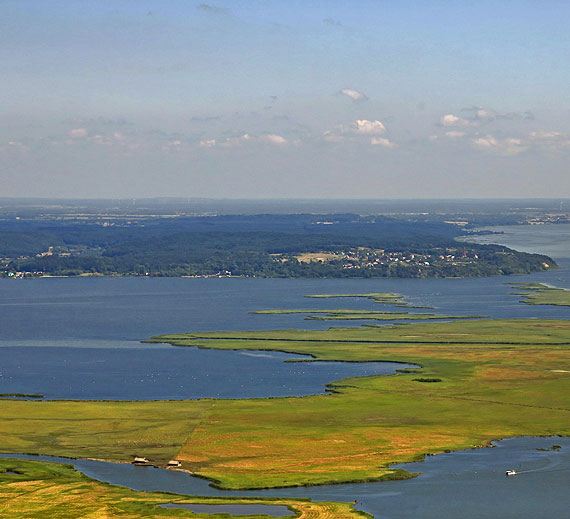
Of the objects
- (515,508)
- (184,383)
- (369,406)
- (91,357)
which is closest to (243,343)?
(91,357)

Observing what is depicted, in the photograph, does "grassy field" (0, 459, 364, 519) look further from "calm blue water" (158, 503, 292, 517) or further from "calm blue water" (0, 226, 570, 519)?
"calm blue water" (0, 226, 570, 519)

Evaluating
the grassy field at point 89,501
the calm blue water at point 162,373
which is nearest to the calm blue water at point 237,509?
the grassy field at point 89,501

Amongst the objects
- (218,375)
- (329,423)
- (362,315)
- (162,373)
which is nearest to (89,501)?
(329,423)

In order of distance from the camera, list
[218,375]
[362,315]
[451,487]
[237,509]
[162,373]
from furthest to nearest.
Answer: [362,315], [162,373], [218,375], [451,487], [237,509]

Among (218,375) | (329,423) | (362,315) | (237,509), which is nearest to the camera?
(237,509)

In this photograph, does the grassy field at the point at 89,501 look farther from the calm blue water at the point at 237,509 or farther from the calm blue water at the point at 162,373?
the calm blue water at the point at 162,373

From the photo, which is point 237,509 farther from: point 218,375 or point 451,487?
point 218,375
